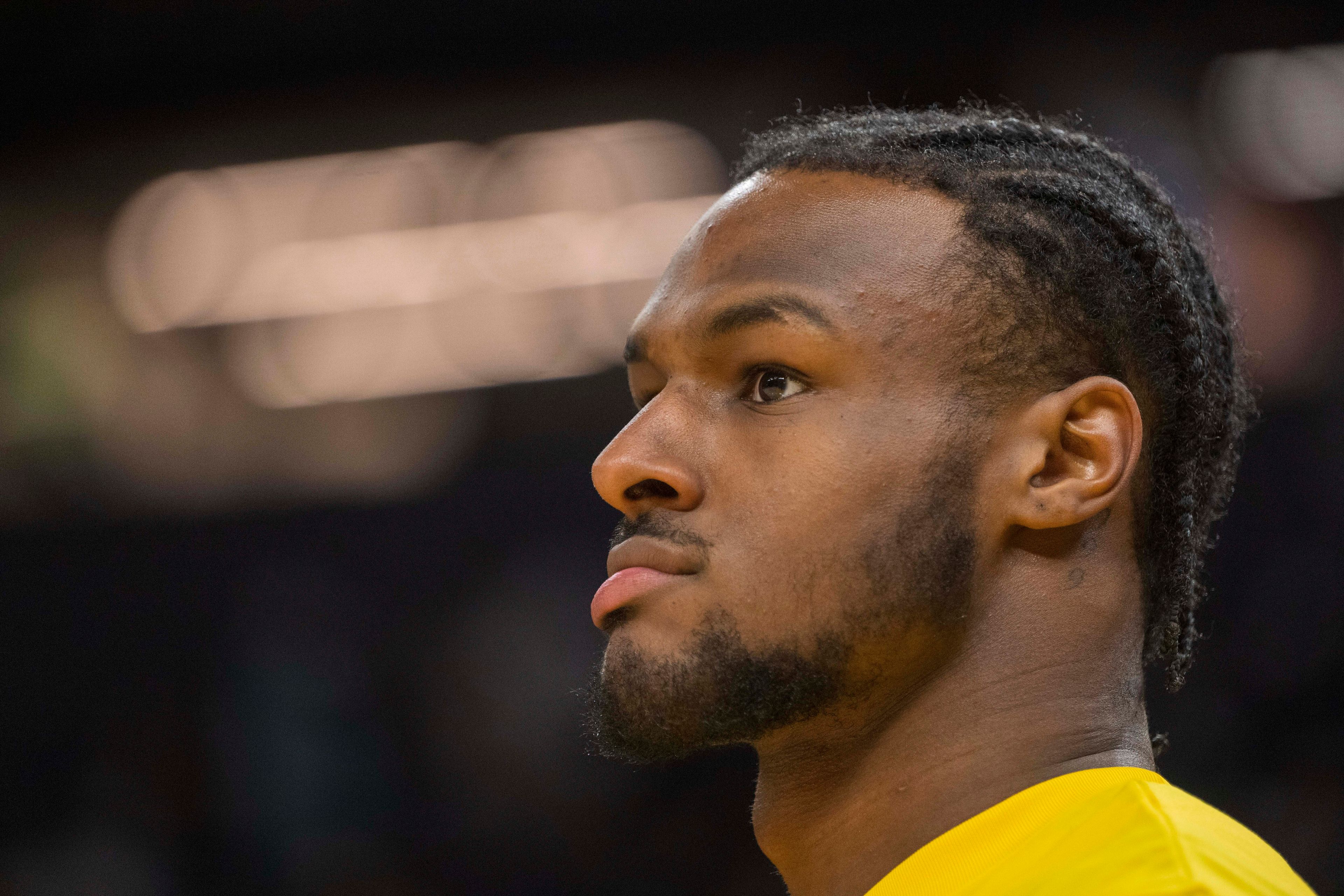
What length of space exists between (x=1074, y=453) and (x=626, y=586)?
604 mm

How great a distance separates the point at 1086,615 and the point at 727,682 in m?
0.46

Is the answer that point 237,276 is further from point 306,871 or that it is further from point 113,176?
point 306,871

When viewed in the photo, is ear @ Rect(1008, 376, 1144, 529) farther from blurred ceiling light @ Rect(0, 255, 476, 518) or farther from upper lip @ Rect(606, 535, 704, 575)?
blurred ceiling light @ Rect(0, 255, 476, 518)

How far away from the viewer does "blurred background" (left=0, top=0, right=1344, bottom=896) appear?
5.52 m

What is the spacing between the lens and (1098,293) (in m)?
1.66

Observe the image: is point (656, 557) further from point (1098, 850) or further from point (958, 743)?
point (1098, 850)

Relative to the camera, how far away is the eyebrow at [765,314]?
1554 millimetres

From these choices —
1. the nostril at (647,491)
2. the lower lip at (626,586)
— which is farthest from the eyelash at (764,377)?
the lower lip at (626,586)

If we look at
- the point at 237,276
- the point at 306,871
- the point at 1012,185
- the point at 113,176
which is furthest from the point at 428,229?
the point at 1012,185

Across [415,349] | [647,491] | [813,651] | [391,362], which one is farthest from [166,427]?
[813,651]

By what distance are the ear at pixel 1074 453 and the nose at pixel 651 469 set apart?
413 mm

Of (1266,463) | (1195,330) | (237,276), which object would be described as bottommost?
(1195,330)

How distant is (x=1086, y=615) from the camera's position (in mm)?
1507

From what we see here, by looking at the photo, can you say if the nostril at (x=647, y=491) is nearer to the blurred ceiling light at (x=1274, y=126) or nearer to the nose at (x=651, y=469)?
the nose at (x=651, y=469)
